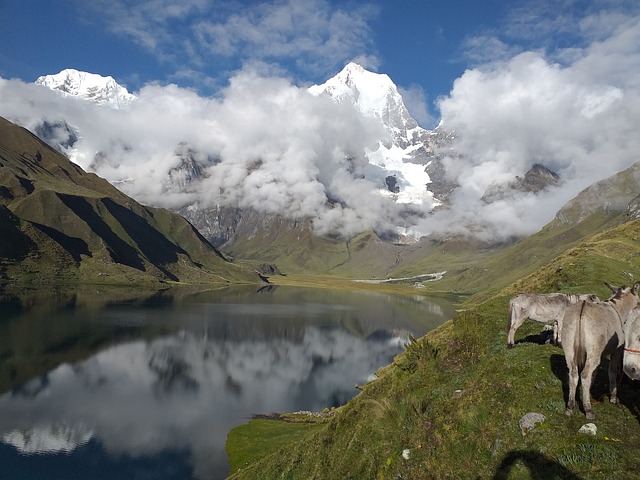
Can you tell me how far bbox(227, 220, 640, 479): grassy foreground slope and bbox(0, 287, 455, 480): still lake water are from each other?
147ft

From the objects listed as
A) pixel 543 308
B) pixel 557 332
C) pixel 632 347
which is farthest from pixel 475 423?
pixel 543 308

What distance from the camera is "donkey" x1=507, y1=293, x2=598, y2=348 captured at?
20.7 metres

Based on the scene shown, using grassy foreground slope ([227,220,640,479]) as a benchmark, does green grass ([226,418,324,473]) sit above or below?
below

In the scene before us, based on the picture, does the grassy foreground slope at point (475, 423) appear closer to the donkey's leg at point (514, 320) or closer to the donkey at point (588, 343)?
the donkey's leg at point (514, 320)

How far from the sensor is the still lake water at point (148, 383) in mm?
63406

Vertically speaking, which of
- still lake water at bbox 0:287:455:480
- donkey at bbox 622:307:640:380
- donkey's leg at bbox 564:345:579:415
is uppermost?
donkey at bbox 622:307:640:380

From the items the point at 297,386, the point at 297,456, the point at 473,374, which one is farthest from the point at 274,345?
the point at 473,374

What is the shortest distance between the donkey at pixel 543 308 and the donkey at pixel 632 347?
6.04m

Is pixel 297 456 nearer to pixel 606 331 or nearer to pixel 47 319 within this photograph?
pixel 606 331

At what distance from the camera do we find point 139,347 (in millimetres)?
133000

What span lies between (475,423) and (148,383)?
10242 cm

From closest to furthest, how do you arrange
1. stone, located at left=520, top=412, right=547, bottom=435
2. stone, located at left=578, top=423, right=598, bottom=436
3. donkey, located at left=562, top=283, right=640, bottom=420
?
1. stone, located at left=578, top=423, right=598, bottom=436
2. donkey, located at left=562, top=283, right=640, bottom=420
3. stone, located at left=520, top=412, right=547, bottom=435

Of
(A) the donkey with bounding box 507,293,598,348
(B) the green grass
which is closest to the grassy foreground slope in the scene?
(A) the donkey with bounding box 507,293,598,348

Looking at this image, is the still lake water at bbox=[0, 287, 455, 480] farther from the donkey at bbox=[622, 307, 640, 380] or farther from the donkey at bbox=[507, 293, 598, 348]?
the donkey at bbox=[622, 307, 640, 380]
